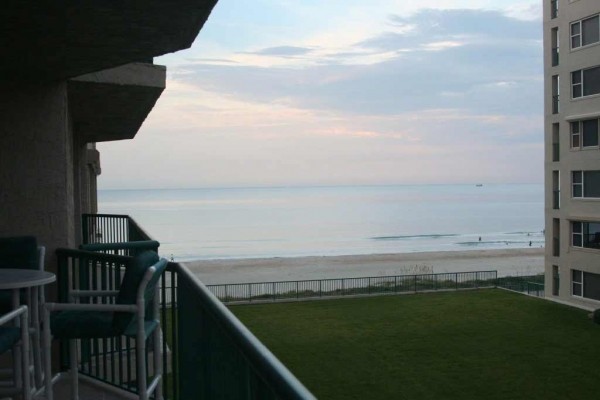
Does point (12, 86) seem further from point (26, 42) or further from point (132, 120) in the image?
point (132, 120)

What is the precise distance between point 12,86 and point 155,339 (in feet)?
10.6

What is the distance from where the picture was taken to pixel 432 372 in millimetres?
18906

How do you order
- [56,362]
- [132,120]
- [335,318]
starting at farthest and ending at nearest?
[335,318] < [132,120] < [56,362]

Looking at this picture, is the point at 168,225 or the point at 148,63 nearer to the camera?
the point at 148,63

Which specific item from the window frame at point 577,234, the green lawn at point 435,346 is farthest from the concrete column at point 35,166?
the window frame at point 577,234

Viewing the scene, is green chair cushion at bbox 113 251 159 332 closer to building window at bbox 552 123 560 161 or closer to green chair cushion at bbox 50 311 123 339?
green chair cushion at bbox 50 311 123 339

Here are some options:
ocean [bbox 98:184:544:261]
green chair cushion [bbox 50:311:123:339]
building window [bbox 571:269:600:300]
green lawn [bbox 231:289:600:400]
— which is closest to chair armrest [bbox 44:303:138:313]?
green chair cushion [bbox 50:311:123:339]

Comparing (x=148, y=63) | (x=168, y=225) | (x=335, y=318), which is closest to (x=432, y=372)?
(x=335, y=318)

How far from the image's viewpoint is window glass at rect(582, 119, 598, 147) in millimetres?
29625

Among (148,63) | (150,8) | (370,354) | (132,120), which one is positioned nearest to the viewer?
(150,8)

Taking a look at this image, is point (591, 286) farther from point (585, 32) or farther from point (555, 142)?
point (585, 32)

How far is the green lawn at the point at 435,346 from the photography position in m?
17.4

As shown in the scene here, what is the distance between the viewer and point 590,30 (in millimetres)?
29797

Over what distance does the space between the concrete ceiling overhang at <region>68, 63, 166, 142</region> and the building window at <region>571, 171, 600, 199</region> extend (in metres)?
24.3
